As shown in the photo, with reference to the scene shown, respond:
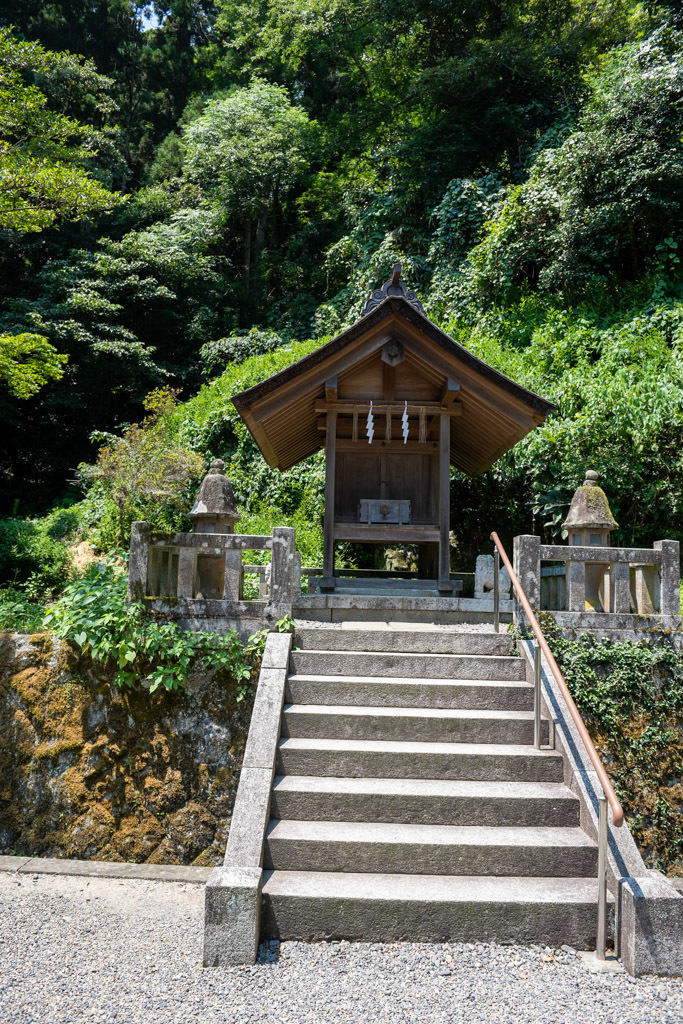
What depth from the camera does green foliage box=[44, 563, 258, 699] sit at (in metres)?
6.03

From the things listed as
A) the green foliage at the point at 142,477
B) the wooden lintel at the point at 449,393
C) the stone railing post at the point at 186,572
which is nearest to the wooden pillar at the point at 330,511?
the wooden lintel at the point at 449,393

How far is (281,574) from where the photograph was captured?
637cm

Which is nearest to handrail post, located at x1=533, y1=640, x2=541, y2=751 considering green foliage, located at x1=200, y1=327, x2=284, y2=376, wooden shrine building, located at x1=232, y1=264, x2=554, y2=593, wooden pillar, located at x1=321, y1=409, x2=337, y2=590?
wooden shrine building, located at x1=232, y1=264, x2=554, y2=593

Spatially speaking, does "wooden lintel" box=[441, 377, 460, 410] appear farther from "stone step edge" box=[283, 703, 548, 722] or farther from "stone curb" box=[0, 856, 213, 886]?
"stone curb" box=[0, 856, 213, 886]

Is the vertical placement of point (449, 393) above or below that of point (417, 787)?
above

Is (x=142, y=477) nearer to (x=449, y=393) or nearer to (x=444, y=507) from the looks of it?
(x=444, y=507)

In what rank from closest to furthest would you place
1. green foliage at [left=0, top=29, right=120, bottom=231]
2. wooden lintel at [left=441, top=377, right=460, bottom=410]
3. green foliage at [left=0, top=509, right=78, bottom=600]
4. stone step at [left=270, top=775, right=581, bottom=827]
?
stone step at [left=270, top=775, right=581, bottom=827] → wooden lintel at [left=441, top=377, right=460, bottom=410] → green foliage at [left=0, top=29, right=120, bottom=231] → green foliage at [left=0, top=509, right=78, bottom=600]

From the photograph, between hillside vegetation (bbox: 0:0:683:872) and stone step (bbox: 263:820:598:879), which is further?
hillside vegetation (bbox: 0:0:683:872)

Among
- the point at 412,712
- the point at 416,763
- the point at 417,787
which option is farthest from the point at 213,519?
the point at 417,787

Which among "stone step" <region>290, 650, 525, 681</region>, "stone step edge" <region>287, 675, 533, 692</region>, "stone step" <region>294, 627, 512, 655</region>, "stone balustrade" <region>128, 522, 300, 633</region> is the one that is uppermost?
"stone balustrade" <region>128, 522, 300, 633</region>

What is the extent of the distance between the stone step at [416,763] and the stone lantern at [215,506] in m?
3.16

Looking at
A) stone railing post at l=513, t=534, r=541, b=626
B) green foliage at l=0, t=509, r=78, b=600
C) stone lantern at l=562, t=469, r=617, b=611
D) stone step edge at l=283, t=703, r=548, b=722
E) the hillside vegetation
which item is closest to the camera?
stone step edge at l=283, t=703, r=548, b=722

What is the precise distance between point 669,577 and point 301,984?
4.73 m

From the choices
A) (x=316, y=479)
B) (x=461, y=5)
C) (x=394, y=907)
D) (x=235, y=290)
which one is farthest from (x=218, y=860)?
(x=461, y=5)
